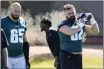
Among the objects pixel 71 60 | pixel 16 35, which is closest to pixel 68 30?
pixel 71 60

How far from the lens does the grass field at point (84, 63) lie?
1400 cm

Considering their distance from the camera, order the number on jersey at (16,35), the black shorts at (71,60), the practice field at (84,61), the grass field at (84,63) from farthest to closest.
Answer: the practice field at (84,61) < the grass field at (84,63) < the black shorts at (71,60) < the number on jersey at (16,35)

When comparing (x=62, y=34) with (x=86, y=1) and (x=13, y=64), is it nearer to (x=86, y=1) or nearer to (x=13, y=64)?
(x=13, y=64)

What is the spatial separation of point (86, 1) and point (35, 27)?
7.37 m

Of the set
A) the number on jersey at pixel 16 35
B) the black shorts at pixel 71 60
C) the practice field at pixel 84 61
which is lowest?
the practice field at pixel 84 61

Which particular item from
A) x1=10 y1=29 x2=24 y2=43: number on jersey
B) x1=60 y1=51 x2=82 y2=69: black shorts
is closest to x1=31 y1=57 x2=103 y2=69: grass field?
x1=60 y1=51 x2=82 y2=69: black shorts

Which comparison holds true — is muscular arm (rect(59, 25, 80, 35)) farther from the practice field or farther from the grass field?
the practice field

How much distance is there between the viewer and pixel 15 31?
7.53 metres

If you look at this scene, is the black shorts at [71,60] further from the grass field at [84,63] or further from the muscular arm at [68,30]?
the grass field at [84,63]

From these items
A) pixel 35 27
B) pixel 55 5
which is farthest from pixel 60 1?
pixel 35 27

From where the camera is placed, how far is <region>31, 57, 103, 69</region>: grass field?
14.0 m

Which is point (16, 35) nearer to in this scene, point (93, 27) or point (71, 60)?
point (71, 60)

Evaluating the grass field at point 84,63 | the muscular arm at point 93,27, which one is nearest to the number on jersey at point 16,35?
the muscular arm at point 93,27

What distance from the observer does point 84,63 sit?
585 inches
